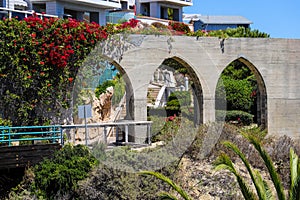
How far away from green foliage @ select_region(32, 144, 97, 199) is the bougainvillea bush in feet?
9.12

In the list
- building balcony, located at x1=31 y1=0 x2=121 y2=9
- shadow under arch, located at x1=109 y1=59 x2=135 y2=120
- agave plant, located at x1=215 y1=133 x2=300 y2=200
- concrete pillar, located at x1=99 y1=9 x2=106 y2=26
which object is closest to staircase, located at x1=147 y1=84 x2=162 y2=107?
concrete pillar, located at x1=99 y1=9 x2=106 y2=26

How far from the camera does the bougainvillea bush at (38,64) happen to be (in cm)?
1880

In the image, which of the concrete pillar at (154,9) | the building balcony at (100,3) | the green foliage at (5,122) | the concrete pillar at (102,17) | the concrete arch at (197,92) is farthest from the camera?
the concrete pillar at (154,9)

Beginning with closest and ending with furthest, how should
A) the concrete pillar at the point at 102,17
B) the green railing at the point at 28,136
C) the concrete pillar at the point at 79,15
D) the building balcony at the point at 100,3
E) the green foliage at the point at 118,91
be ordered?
the green railing at the point at 28,136 < the green foliage at the point at 118,91 < the building balcony at the point at 100,3 < the concrete pillar at the point at 79,15 < the concrete pillar at the point at 102,17

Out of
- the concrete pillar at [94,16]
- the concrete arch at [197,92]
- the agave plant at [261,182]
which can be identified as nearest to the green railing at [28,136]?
the concrete arch at [197,92]

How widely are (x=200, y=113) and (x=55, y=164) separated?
752 cm

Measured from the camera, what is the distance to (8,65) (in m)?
18.8

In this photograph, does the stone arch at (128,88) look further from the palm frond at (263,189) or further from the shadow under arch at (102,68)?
the palm frond at (263,189)

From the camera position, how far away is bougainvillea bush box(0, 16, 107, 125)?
1880 cm

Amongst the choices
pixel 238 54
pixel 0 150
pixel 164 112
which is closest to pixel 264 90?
pixel 238 54

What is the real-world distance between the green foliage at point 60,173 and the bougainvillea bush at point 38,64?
2.78 meters

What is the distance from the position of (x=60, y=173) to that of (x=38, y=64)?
4238mm

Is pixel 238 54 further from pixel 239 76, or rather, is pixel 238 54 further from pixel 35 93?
pixel 239 76

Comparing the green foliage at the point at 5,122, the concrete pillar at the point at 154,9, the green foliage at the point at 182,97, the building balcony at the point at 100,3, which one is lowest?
the green foliage at the point at 5,122
